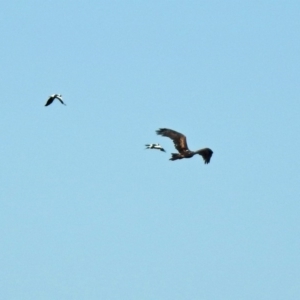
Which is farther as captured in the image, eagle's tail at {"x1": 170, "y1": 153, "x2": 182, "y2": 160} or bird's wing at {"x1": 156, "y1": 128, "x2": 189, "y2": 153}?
bird's wing at {"x1": 156, "y1": 128, "x2": 189, "y2": 153}

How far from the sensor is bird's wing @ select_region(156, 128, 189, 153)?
8300 centimetres

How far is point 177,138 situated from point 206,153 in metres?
2.50

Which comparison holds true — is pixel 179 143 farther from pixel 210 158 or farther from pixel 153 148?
pixel 153 148

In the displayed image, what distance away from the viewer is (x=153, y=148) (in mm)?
91375

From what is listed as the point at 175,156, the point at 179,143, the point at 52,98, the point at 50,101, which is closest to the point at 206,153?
the point at 179,143

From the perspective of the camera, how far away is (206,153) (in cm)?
8400

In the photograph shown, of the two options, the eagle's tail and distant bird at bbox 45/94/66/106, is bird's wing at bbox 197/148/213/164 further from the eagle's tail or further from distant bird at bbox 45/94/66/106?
distant bird at bbox 45/94/66/106

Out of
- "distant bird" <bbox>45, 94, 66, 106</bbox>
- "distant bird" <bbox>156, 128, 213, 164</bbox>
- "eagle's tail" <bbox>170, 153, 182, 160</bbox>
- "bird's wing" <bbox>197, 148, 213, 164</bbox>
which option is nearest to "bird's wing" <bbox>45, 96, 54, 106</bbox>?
"distant bird" <bbox>45, 94, 66, 106</bbox>

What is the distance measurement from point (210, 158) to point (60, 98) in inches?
477

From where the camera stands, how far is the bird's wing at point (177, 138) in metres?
83.0

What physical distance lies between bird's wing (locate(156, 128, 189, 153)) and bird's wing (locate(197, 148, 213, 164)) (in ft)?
4.49

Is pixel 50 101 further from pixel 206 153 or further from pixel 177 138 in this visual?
pixel 206 153

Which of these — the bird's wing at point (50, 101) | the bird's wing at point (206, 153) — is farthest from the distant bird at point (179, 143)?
the bird's wing at point (50, 101)

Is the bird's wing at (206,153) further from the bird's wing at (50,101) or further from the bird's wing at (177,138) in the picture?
the bird's wing at (50,101)
